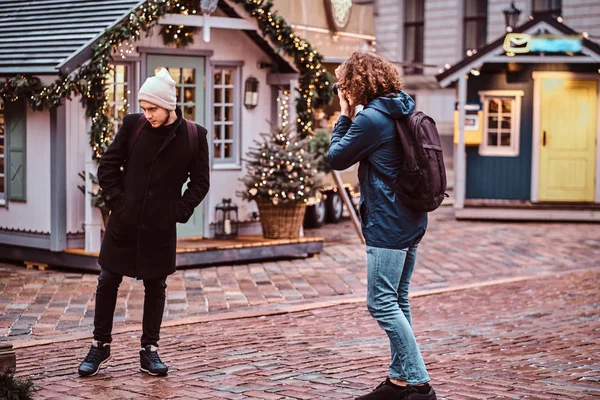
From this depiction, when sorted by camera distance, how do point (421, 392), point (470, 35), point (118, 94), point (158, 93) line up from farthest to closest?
point (470, 35), point (118, 94), point (158, 93), point (421, 392)

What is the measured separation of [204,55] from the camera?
14320 mm

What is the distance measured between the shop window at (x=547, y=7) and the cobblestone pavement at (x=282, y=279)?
2132 centimetres

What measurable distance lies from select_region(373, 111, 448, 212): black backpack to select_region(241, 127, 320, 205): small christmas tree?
754 cm

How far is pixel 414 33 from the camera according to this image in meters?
42.5

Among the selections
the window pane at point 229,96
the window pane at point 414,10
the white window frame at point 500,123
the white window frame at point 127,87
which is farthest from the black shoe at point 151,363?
the window pane at point 414,10

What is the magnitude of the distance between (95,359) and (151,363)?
1.15 ft

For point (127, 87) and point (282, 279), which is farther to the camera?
point (127, 87)

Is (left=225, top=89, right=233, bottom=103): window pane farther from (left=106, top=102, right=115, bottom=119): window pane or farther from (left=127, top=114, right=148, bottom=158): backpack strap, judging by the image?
(left=127, top=114, right=148, bottom=158): backpack strap

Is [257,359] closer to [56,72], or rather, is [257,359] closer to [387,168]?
[387,168]

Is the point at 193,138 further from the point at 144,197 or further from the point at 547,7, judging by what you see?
the point at 547,7

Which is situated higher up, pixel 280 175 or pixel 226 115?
pixel 226 115

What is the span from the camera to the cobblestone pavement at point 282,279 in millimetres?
9781

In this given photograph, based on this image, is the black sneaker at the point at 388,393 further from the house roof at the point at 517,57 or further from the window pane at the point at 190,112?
the house roof at the point at 517,57

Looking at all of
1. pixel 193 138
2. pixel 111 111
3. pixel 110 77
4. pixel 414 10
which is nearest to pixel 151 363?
pixel 193 138
